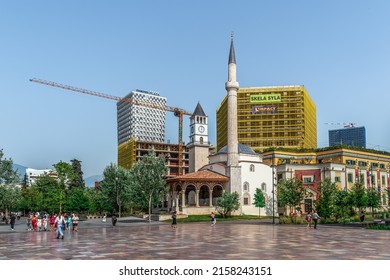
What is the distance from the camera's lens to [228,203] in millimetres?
63250

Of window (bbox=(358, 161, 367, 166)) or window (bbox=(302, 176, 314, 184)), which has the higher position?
window (bbox=(358, 161, 367, 166))

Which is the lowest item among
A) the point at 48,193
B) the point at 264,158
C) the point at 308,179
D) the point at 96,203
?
the point at 96,203

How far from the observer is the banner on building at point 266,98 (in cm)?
11969

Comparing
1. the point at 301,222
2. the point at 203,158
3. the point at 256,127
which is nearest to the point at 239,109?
the point at 256,127

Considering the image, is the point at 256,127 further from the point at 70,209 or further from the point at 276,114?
the point at 70,209

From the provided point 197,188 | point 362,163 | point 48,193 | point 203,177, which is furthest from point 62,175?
point 362,163

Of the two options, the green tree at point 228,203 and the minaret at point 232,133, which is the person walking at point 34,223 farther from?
the minaret at point 232,133

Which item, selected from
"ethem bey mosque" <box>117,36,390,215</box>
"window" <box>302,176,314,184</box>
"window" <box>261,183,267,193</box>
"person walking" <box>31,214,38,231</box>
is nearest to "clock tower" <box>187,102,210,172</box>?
"ethem bey mosque" <box>117,36,390,215</box>

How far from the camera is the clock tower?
347 feet

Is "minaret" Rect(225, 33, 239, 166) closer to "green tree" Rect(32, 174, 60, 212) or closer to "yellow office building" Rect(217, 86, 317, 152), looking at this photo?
"green tree" Rect(32, 174, 60, 212)

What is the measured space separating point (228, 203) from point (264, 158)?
3007 cm

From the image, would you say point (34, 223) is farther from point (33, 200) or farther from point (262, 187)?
point (33, 200)
